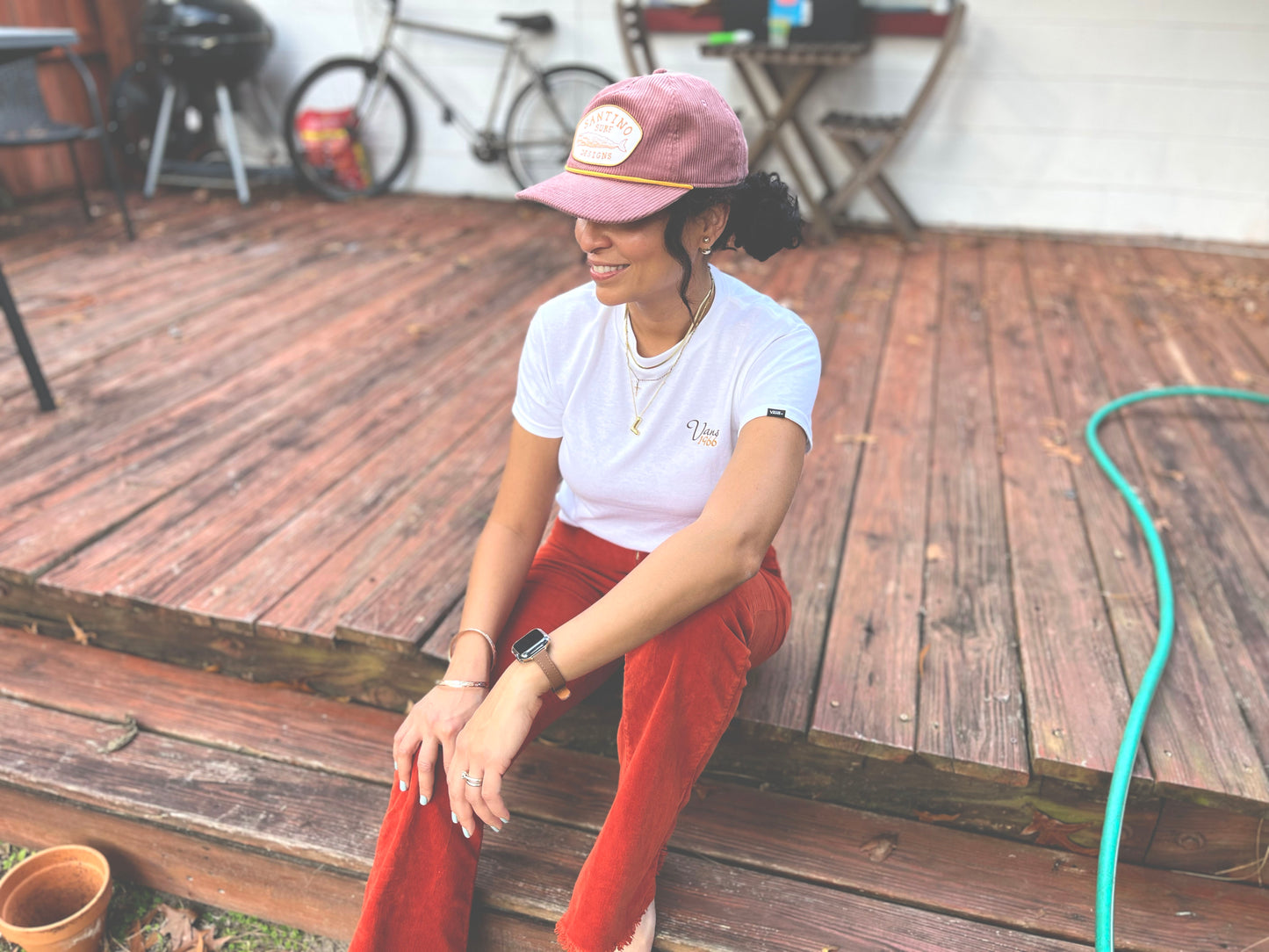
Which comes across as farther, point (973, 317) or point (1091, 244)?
point (1091, 244)

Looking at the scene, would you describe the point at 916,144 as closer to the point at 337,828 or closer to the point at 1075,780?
the point at 1075,780

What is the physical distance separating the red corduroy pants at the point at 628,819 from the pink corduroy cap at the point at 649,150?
523 mm

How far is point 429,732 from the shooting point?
1.23m

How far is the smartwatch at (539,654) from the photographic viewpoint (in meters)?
1.20

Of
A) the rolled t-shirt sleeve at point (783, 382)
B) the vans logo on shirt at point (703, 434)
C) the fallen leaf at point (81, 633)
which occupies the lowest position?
the fallen leaf at point (81, 633)

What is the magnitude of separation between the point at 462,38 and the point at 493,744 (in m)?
4.74

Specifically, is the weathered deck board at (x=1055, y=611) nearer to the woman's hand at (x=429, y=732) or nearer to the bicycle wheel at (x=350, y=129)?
the woman's hand at (x=429, y=732)

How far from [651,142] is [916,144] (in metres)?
3.99

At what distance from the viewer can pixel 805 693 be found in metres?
1.53

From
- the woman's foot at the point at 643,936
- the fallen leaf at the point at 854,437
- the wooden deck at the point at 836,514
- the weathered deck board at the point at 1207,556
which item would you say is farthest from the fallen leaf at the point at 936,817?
the fallen leaf at the point at 854,437

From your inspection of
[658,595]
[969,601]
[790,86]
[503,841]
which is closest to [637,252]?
[658,595]

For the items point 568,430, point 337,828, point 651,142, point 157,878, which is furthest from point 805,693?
point 157,878

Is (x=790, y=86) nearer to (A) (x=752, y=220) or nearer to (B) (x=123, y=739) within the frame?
(A) (x=752, y=220)

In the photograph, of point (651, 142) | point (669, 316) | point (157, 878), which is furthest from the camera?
point (157, 878)
